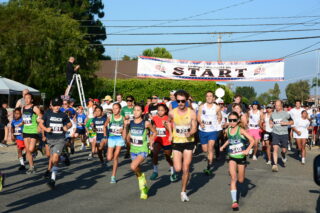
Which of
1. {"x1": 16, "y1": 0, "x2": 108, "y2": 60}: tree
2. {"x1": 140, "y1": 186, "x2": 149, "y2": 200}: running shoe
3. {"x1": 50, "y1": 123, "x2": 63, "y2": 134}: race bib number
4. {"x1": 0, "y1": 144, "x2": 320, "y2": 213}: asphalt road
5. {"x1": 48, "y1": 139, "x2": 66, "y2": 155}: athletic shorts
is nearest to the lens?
{"x1": 0, "y1": 144, "x2": 320, "y2": 213}: asphalt road

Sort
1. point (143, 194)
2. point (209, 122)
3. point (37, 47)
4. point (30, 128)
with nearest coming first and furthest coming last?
point (143, 194)
point (30, 128)
point (209, 122)
point (37, 47)

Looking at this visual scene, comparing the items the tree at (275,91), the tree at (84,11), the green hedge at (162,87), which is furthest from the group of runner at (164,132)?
the tree at (275,91)

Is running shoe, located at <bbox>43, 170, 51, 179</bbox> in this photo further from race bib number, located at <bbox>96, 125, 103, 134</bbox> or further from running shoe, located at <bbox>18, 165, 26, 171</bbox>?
race bib number, located at <bbox>96, 125, 103, 134</bbox>

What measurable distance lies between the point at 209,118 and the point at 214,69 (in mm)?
16600

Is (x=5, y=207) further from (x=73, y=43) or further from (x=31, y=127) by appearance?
(x=73, y=43)

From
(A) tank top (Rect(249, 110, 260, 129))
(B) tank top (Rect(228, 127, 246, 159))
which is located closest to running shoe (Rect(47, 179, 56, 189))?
(B) tank top (Rect(228, 127, 246, 159))

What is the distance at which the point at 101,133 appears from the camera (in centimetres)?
1187

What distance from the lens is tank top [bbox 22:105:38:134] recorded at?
408 inches

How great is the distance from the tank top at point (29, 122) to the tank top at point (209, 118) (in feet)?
14.4

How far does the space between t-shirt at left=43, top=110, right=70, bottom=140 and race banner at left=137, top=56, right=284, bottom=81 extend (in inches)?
734

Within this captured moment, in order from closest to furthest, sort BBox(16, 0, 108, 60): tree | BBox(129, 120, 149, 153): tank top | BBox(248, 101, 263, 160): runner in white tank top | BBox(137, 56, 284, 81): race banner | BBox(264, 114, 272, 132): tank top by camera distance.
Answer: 1. BBox(129, 120, 149, 153): tank top
2. BBox(264, 114, 272, 132): tank top
3. BBox(248, 101, 263, 160): runner in white tank top
4. BBox(137, 56, 284, 81): race banner
5. BBox(16, 0, 108, 60): tree

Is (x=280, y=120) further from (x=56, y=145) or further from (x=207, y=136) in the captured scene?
(x=56, y=145)

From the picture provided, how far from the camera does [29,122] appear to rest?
1040cm

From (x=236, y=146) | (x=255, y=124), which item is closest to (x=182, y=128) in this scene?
(x=236, y=146)
